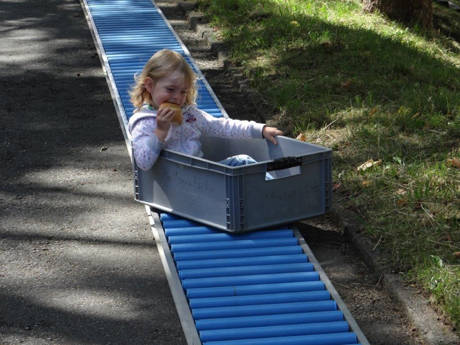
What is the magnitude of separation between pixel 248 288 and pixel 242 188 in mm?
706

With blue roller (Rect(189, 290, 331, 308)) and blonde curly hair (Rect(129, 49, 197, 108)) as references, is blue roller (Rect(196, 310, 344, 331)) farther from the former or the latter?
blonde curly hair (Rect(129, 49, 197, 108))

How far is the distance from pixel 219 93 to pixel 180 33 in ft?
8.63

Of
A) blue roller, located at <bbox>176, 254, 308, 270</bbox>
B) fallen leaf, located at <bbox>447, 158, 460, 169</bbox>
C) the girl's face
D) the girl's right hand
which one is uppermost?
the girl's face

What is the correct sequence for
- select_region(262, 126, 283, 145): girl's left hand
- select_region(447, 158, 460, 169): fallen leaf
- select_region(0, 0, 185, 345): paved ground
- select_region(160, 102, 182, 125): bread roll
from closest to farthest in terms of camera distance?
select_region(0, 0, 185, 345): paved ground, select_region(160, 102, 182, 125): bread roll, select_region(262, 126, 283, 145): girl's left hand, select_region(447, 158, 460, 169): fallen leaf

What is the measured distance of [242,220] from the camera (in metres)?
5.27

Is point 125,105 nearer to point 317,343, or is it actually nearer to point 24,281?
point 24,281

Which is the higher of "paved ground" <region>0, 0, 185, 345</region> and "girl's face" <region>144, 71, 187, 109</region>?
"girl's face" <region>144, 71, 187, 109</region>

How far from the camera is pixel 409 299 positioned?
4.54 meters

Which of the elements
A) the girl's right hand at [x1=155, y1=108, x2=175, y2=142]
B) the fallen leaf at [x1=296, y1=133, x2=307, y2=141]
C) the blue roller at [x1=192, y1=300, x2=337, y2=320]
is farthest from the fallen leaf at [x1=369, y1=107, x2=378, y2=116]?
the blue roller at [x1=192, y1=300, x2=337, y2=320]

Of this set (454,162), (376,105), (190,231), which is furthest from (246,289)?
(376,105)

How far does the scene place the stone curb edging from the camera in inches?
164

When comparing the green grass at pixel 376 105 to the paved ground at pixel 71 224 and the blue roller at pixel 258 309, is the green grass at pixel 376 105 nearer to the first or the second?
the blue roller at pixel 258 309

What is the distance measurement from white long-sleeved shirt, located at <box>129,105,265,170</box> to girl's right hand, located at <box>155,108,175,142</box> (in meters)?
0.04

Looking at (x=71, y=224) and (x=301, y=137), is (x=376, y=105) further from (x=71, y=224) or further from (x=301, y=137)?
(x=71, y=224)
